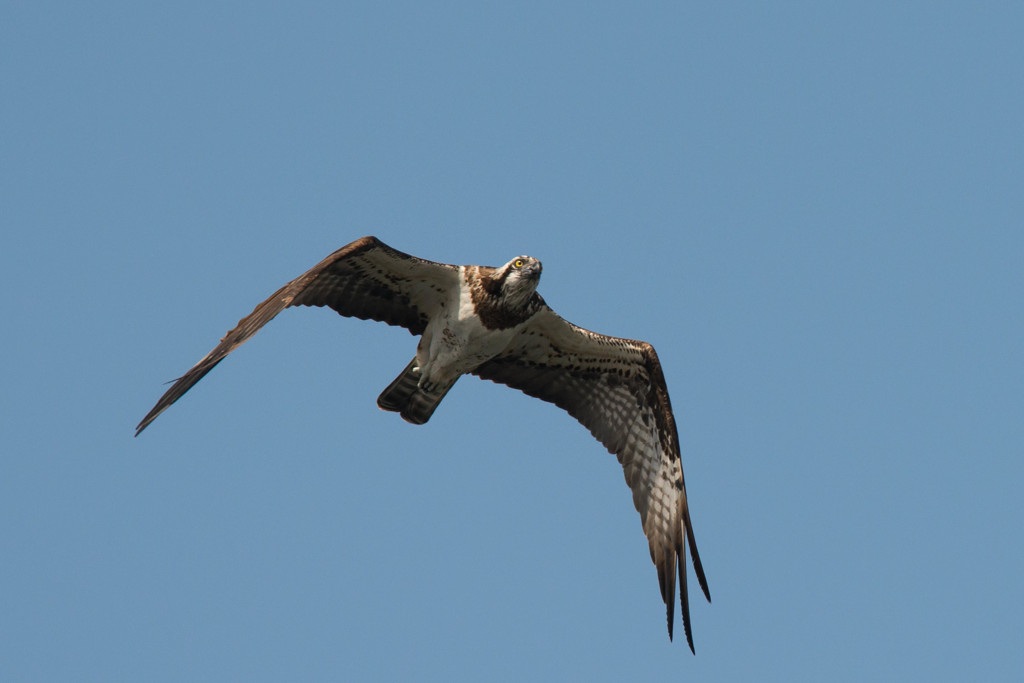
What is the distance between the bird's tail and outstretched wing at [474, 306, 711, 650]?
0.93 m

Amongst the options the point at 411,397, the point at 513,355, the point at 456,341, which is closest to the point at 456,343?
the point at 456,341

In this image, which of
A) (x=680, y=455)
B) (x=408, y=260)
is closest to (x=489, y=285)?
(x=408, y=260)

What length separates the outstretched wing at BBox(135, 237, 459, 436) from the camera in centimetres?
1379

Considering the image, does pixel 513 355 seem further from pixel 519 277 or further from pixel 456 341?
pixel 519 277

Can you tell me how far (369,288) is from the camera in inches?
594

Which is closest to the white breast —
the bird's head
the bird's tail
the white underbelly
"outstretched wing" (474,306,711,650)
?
the white underbelly

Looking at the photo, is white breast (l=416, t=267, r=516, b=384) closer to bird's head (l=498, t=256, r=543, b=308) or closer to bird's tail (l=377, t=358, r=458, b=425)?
bird's tail (l=377, t=358, r=458, b=425)

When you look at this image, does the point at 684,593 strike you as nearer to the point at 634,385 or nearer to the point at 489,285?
the point at 634,385

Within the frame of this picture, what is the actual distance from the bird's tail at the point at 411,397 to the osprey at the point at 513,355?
0.5 inches

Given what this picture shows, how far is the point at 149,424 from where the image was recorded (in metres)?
12.4

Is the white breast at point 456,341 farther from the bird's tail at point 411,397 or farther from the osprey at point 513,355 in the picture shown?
the bird's tail at point 411,397

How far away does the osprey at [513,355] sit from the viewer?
14641mm

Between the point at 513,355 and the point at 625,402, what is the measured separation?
1.64 m

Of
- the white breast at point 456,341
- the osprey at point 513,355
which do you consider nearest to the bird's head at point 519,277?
the osprey at point 513,355
